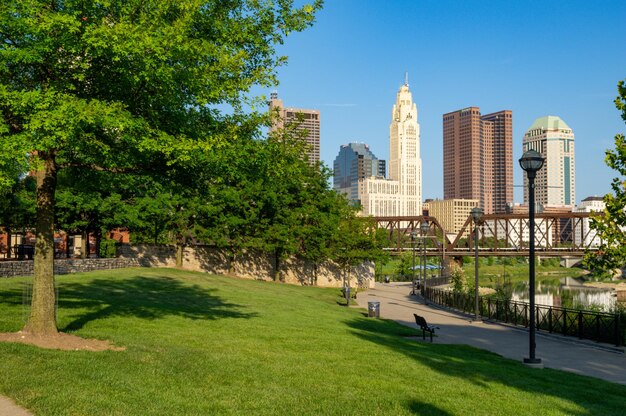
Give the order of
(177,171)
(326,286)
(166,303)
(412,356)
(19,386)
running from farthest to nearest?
(326,286) → (166,303) → (412,356) → (177,171) → (19,386)

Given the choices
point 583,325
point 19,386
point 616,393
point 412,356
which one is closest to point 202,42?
point 19,386

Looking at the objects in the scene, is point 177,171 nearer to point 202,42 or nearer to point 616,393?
point 202,42

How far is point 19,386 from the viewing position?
32.6 feet

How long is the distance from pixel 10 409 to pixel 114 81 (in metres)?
7.72

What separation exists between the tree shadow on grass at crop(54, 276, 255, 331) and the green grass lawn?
195 mm

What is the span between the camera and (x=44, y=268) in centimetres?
1428

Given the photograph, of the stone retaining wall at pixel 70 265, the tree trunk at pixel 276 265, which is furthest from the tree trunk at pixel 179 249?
the tree trunk at pixel 276 265

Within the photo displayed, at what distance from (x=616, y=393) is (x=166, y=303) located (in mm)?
17019

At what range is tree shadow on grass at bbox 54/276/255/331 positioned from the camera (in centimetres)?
2044

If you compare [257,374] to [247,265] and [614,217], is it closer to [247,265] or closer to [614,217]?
[614,217]

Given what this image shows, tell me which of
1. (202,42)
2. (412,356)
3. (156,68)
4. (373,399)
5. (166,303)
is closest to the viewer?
(373,399)

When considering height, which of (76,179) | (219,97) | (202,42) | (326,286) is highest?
(202,42)

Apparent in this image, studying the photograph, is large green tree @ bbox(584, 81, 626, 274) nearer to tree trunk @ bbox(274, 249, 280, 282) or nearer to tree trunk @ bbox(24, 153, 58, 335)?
tree trunk @ bbox(24, 153, 58, 335)

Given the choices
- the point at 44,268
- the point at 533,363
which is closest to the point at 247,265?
the point at 533,363
